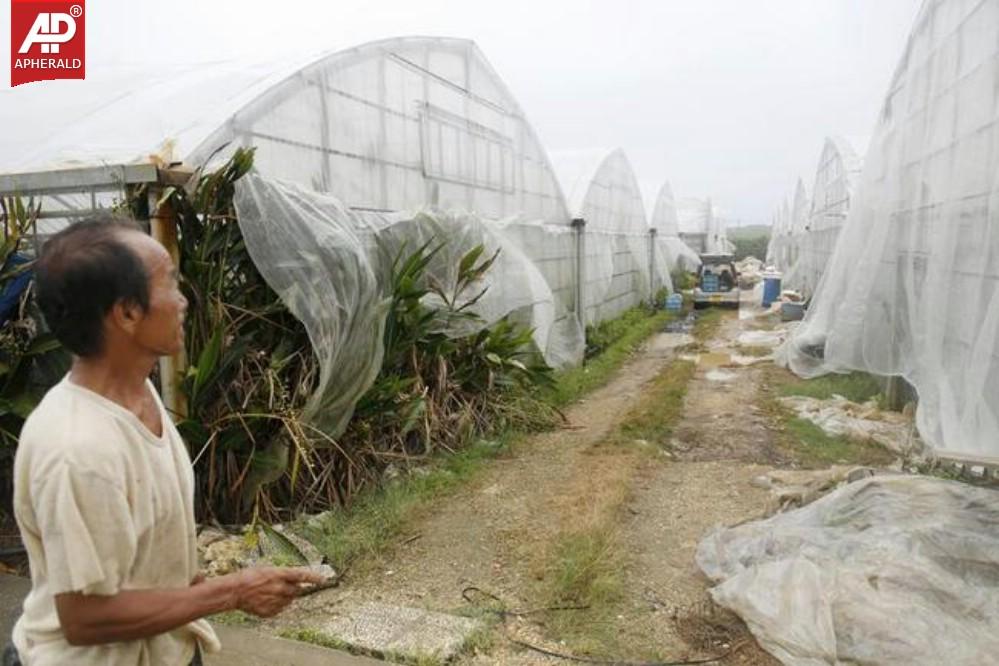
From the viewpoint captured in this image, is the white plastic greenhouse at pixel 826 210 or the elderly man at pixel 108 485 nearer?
the elderly man at pixel 108 485

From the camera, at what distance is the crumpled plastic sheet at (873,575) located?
2.67 m

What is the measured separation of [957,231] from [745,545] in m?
3.21

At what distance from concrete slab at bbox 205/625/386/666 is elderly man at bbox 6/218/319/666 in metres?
1.60

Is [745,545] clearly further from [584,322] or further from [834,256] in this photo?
[584,322]

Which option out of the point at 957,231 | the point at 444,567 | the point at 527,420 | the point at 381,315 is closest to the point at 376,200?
the point at 381,315

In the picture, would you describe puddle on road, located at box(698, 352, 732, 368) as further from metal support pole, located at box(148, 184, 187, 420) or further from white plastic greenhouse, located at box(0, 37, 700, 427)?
metal support pole, located at box(148, 184, 187, 420)

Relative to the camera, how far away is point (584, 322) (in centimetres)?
1134

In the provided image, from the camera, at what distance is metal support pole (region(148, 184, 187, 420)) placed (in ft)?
12.9

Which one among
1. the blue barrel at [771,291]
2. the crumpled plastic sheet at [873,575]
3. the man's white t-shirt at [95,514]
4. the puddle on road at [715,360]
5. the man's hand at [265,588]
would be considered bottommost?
the puddle on road at [715,360]

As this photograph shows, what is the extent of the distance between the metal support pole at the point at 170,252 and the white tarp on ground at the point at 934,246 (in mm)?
4707

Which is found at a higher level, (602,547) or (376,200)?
(376,200)

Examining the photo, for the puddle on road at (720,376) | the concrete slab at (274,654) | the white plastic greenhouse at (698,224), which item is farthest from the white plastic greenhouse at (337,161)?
the white plastic greenhouse at (698,224)

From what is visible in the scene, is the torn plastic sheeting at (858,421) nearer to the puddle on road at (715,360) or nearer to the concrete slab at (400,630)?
the puddle on road at (715,360)

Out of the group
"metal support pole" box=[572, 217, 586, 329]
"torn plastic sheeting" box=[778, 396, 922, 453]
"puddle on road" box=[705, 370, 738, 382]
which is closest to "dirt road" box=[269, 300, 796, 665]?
"torn plastic sheeting" box=[778, 396, 922, 453]
